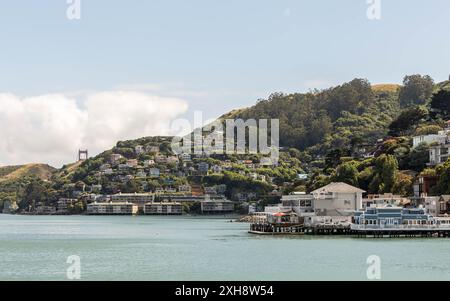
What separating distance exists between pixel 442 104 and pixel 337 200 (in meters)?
64.7

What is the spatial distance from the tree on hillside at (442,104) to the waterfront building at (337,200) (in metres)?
61.7

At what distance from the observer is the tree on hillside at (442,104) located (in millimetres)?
153000

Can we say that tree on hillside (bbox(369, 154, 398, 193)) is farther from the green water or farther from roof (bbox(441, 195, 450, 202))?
the green water

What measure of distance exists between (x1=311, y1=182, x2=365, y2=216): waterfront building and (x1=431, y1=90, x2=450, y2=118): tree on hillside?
6172 cm

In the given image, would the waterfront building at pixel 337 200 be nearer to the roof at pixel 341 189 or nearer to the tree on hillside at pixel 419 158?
the roof at pixel 341 189

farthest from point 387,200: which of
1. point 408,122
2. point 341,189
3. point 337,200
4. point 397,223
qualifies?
point 408,122

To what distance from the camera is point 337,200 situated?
97375 mm

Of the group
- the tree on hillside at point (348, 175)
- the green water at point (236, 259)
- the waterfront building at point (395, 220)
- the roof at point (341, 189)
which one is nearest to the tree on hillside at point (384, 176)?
the tree on hillside at point (348, 175)

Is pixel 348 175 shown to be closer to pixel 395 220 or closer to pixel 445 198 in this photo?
pixel 445 198

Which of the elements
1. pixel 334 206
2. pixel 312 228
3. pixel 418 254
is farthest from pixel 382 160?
pixel 418 254

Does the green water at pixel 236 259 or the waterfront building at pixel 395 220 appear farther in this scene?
the waterfront building at pixel 395 220

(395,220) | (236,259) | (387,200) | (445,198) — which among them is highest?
(445,198)
